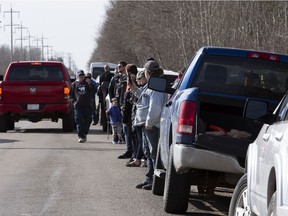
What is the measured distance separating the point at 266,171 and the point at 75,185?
6.75 m

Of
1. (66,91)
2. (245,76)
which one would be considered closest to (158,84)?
(245,76)

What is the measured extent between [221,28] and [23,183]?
33.6m

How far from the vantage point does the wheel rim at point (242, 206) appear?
26.5 feet

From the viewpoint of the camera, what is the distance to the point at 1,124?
27688 mm

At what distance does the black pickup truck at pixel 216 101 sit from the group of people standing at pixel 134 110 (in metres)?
1.81

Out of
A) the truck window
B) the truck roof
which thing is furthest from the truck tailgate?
the truck roof

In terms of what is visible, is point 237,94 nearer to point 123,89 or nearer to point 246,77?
point 246,77

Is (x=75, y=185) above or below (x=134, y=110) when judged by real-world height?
below

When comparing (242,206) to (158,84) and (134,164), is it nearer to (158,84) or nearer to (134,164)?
(158,84)

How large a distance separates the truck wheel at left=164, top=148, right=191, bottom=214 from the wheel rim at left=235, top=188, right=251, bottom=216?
7.25 feet

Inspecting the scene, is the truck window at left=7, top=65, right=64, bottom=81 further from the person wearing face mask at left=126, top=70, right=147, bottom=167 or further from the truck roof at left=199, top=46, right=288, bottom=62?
the truck roof at left=199, top=46, right=288, bottom=62

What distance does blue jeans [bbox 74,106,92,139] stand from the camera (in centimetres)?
2250

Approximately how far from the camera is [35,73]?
1099 inches

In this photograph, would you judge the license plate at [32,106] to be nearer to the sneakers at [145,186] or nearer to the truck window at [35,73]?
the truck window at [35,73]
